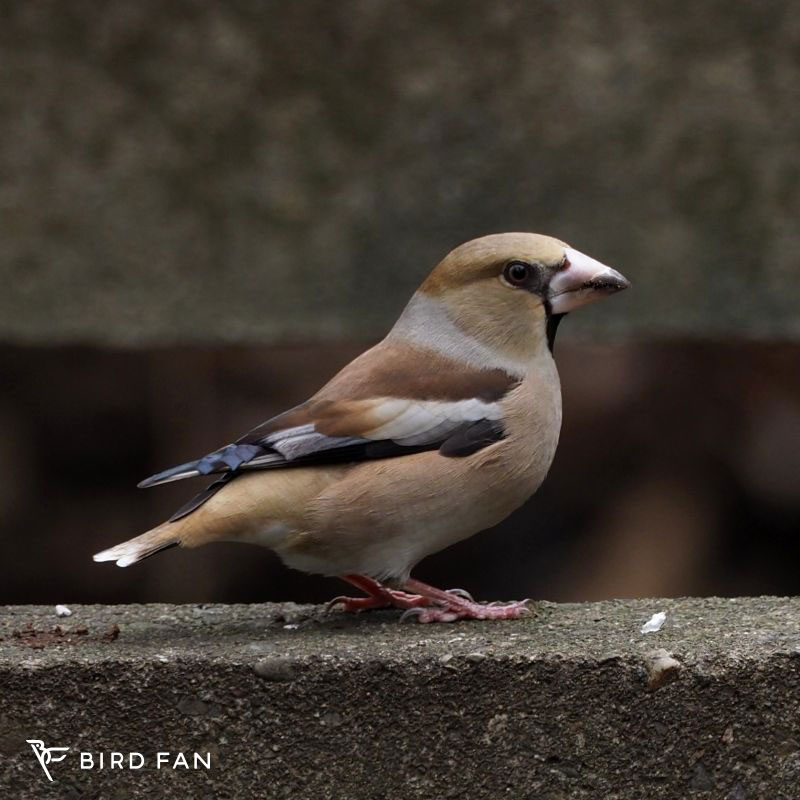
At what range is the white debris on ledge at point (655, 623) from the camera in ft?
12.2

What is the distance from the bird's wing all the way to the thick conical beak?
242 millimetres

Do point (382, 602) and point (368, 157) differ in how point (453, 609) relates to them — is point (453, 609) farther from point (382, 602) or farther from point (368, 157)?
point (368, 157)

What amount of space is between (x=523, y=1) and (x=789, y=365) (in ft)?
12.2

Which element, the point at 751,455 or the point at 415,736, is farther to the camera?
the point at 751,455

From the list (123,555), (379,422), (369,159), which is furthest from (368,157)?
(123,555)

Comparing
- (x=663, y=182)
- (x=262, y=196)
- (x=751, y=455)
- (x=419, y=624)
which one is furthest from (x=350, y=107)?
(x=751, y=455)

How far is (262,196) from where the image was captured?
625cm

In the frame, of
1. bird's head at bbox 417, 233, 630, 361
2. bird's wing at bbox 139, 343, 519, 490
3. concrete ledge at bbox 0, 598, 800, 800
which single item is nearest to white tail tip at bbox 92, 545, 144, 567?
bird's wing at bbox 139, 343, 519, 490

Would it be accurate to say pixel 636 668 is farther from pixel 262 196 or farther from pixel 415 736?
pixel 262 196

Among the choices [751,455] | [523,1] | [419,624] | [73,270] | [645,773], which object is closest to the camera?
[645,773]

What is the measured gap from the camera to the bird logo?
341 centimetres

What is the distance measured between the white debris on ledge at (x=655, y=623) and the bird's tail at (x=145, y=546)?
106 centimetres

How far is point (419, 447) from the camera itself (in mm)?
3867

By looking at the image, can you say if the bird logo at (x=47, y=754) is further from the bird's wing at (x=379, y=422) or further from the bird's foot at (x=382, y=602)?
the bird's foot at (x=382, y=602)
